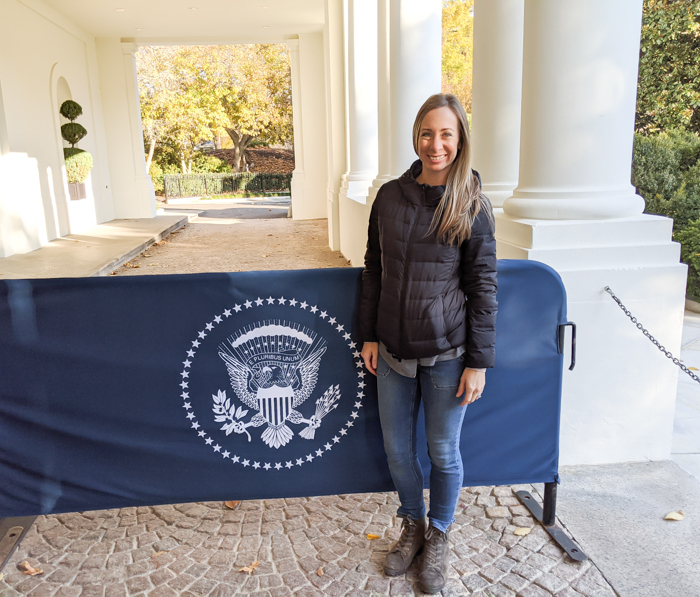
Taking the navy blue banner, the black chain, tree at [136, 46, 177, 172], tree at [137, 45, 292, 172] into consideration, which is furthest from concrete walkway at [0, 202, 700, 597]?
tree at [137, 45, 292, 172]

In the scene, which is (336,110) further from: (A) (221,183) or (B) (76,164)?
(A) (221,183)

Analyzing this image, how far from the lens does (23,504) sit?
274 cm

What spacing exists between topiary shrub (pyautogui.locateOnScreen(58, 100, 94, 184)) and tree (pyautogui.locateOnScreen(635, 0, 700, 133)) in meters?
15.0

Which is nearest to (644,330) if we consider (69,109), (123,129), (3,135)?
(3,135)

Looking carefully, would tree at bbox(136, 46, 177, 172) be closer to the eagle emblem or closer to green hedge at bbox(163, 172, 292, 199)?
green hedge at bbox(163, 172, 292, 199)

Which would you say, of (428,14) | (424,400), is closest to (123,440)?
(424,400)

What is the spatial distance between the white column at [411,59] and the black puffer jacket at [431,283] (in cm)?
418

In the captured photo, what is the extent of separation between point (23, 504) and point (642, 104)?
18.2 m

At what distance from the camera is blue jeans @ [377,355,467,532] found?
239 centimetres

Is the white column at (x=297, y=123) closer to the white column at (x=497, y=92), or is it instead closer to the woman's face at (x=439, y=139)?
the white column at (x=497, y=92)

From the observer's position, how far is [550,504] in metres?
2.83

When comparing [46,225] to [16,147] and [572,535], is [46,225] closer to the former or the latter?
[16,147]

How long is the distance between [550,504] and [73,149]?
15.5m

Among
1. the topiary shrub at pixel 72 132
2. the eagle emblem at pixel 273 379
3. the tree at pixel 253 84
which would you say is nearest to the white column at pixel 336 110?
the topiary shrub at pixel 72 132
